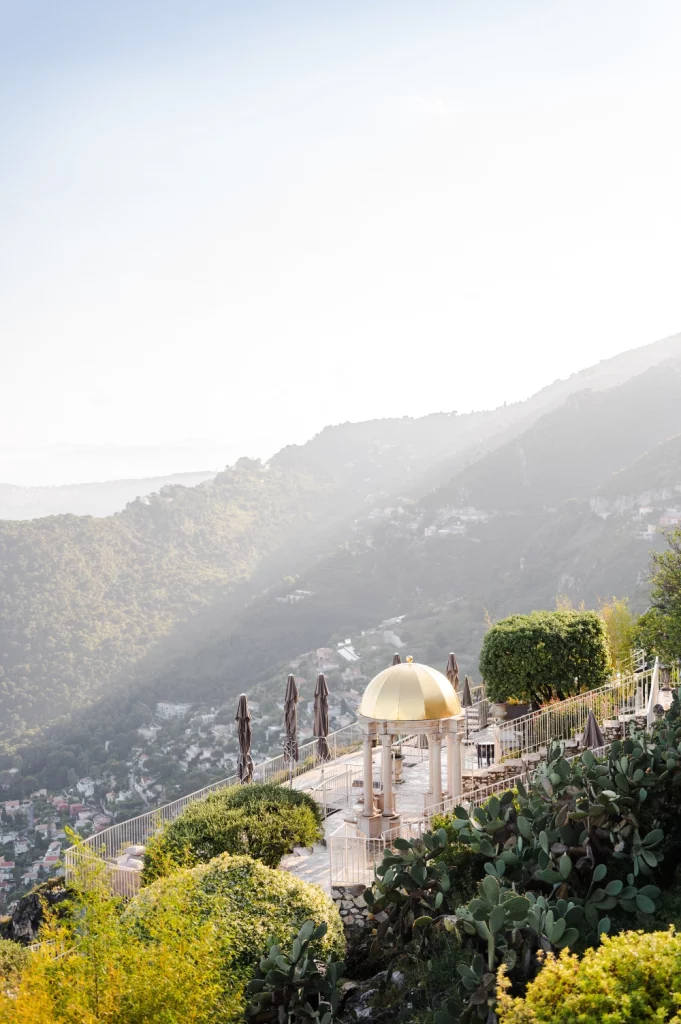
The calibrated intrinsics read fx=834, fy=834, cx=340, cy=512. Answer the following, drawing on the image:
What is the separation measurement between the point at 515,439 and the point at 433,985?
84055 mm

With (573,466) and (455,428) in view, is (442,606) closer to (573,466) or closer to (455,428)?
(573,466)

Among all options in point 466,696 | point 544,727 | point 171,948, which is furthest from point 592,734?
point 466,696

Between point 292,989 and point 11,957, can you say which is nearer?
point 292,989

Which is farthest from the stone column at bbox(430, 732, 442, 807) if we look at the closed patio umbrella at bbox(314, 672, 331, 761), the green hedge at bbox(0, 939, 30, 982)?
the green hedge at bbox(0, 939, 30, 982)

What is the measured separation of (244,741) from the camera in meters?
17.0

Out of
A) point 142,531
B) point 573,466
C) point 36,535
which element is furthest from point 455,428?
point 36,535

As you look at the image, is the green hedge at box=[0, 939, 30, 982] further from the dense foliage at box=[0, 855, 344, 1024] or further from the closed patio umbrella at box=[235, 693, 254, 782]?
the dense foliage at box=[0, 855, 344, 1024]

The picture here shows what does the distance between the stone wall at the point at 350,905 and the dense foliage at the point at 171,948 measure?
1295 millimetres

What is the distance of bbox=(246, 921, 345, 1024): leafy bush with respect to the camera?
7672mm

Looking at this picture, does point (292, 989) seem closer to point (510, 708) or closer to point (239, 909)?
point (239, 909)

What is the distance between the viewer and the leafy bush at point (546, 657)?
16.9 meters

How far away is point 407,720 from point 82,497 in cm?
16284

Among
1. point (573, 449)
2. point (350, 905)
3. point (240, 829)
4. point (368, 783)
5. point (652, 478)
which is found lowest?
point (350, 905)

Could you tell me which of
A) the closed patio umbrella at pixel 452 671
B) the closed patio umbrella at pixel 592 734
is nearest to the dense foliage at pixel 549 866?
the closed patio umbrella at pixel 592 734
